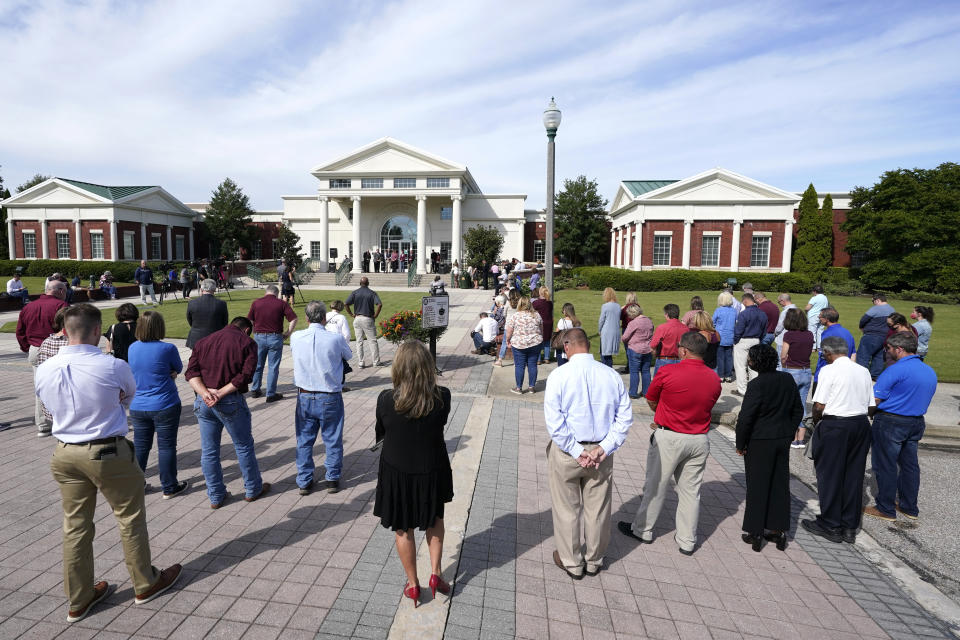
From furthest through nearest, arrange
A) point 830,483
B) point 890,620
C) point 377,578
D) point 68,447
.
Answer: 1. point 830,483
2. point 377,578
3. point 890,620
4. point 68,447

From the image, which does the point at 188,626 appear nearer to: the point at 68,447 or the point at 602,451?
the point at 68,447

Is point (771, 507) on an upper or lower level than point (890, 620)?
upper

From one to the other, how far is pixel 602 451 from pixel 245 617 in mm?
2697

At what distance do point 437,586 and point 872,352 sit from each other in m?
9.52

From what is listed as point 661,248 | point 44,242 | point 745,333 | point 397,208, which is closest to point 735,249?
point 661,248

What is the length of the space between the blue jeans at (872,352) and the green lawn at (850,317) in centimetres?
286

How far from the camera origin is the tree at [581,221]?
4612cm

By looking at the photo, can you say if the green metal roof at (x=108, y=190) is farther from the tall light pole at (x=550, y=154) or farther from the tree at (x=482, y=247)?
the tall light pole at (x=550, y=154)

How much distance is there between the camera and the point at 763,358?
4.41 meters

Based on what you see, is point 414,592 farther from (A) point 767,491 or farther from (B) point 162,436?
(A) point 767,491

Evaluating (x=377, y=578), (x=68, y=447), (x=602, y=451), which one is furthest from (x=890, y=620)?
(x=68, y=447)

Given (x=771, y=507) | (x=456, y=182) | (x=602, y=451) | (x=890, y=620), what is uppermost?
(x=456, y=182)

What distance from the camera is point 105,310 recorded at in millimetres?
19516

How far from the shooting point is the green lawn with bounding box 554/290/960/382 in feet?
41.2
